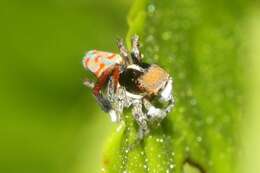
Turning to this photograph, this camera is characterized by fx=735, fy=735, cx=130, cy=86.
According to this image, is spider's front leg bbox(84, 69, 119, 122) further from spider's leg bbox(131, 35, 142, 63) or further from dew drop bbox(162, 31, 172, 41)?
dew drop bbox(162, 31, 172, 41)

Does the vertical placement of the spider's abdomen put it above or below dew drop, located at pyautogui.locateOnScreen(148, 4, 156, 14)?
below

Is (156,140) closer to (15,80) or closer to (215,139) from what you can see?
(215,139)

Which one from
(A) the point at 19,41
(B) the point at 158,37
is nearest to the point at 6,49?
(A) the point at 19,41

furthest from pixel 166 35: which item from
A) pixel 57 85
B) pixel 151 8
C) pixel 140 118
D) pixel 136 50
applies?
pixel 57 85

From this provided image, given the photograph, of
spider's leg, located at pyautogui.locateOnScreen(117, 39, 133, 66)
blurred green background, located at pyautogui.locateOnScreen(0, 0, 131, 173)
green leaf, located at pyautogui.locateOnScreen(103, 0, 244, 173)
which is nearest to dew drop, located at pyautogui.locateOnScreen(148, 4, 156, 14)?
green leaf, located at pyautogui.locateOnScreen(103, 0, 244, 173)

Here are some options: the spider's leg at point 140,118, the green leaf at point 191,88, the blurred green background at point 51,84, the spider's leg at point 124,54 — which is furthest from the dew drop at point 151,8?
the blurred green background at point 51,84

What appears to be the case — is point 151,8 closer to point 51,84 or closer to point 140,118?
point 140,118

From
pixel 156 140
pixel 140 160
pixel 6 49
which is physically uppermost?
pixel 6 49

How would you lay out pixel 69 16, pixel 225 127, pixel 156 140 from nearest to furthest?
pixel 156 140 → pixel 225 127 → pixel 69 16
